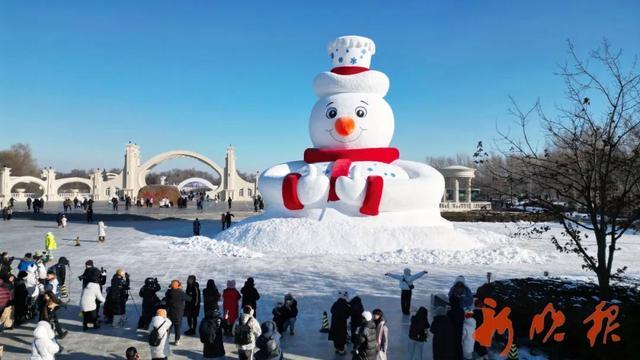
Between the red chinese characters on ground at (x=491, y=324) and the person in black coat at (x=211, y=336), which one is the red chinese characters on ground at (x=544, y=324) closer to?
the red chinese characters on ground at (x=491, y=324)

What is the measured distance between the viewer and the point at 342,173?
17625 mm

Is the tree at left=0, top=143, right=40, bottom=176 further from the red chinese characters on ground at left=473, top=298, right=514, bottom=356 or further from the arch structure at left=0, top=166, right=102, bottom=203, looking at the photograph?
the red chinese characters on ground at left=473, top=298, right=514, bottom=356

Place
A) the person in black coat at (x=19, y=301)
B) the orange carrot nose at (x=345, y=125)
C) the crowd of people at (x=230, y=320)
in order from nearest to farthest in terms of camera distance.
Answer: the crowd of people at (x=230, y=320)
the person in black coat at (x=19, y=301)
the orange carrot nose at (x=345, y=125)

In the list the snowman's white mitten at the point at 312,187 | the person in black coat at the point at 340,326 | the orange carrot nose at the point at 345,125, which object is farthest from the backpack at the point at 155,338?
the orange carrot nose at the point at 345,125

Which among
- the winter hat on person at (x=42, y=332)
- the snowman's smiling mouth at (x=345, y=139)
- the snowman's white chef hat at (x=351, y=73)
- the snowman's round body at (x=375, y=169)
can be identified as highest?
the snowman's white chef hat at (x=351, y=73)

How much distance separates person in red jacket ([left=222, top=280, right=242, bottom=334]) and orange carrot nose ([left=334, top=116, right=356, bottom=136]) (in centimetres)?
1103

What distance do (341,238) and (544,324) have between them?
10.2 meters

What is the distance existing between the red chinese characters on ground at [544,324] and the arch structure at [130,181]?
44610mm

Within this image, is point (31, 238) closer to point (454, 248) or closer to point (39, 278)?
point (39, 278)

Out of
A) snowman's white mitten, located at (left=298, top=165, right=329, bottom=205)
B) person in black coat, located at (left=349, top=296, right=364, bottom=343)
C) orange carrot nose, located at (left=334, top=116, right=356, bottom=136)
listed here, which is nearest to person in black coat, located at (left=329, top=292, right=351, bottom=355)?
person in black coat, located at (left=349, top=296, right=364, bottom=343)

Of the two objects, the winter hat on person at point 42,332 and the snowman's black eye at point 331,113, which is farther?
the snowman's black eye at point 331,113

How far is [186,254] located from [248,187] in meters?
36.3

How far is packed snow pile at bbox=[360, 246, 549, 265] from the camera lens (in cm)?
1495

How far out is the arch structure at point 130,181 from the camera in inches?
1839
